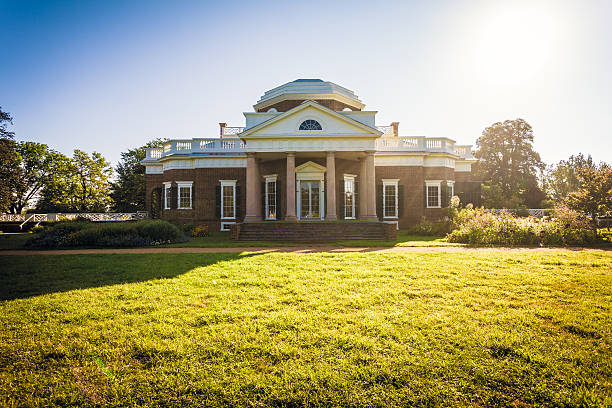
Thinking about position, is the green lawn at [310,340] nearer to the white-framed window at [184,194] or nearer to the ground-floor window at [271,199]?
the ground-floor window at [271,199]

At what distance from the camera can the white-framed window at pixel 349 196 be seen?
2281cm

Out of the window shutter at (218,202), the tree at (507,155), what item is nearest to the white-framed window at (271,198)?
the window shutter at (218,202)

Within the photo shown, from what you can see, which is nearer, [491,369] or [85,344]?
[491,369]

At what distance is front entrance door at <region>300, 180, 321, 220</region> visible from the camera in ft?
73.2

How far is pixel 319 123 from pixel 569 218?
1473 cm

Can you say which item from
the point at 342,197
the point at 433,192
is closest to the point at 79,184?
the point at 342,197

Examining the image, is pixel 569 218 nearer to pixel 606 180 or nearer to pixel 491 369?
pixel 606 180

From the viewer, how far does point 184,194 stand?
80.8 ft

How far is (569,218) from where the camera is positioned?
14.4m

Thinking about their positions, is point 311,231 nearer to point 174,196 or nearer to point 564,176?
point 174,196

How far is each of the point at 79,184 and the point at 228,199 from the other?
122ft

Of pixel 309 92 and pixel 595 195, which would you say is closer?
pixel 595 195

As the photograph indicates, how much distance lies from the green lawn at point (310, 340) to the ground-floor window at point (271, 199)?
16.2 meters

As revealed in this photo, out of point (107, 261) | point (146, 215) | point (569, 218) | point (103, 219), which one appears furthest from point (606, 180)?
point (103, 219)
